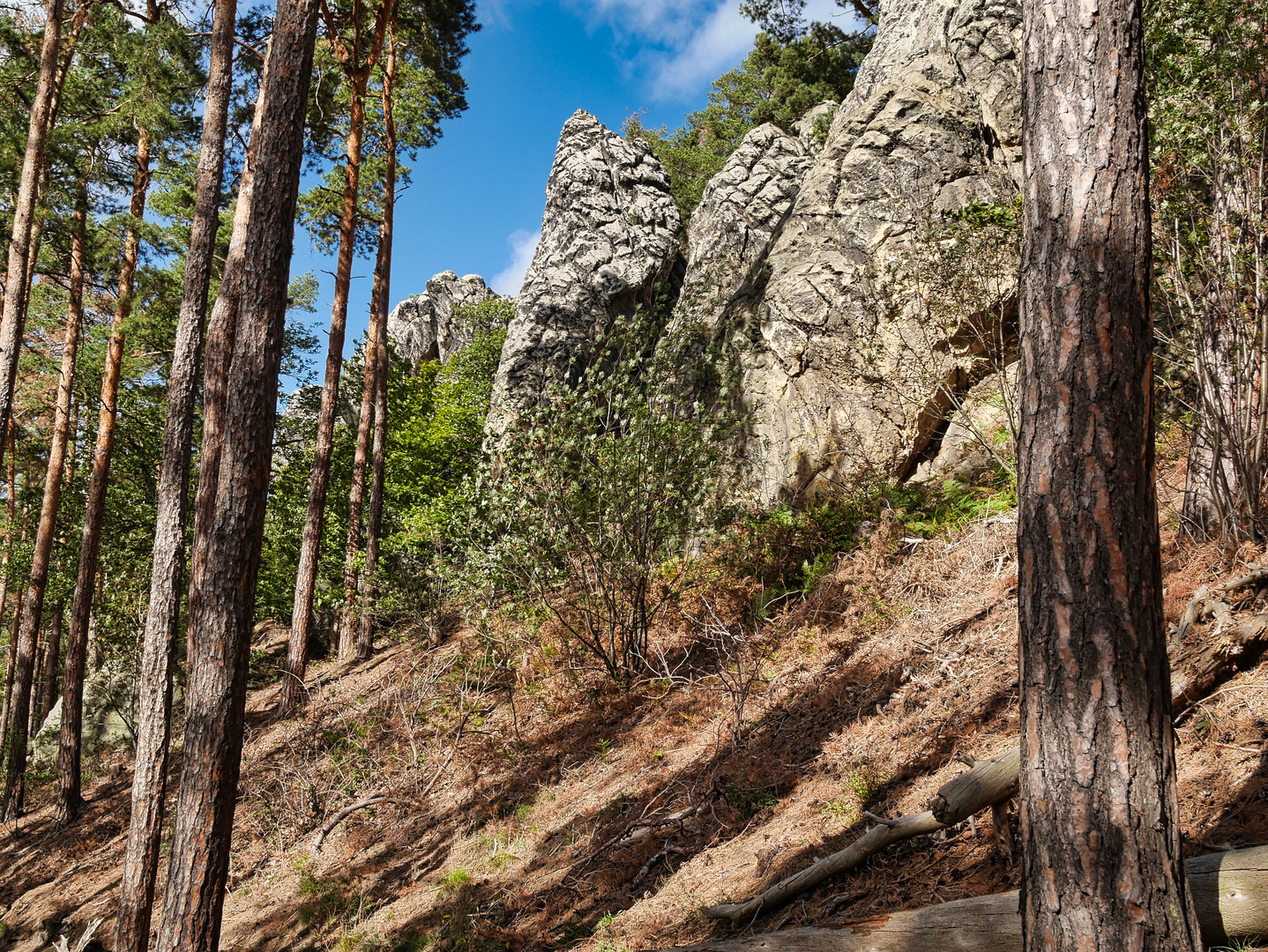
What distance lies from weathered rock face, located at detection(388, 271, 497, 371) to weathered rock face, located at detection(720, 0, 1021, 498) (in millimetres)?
21931

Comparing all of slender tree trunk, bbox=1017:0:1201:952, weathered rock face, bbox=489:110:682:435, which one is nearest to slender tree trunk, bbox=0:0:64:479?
weathered rock face, bbox=489:110:682:435

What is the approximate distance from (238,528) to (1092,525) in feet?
15.5

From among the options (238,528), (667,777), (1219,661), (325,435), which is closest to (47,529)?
(325,435)

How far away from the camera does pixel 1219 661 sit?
14.3 ft

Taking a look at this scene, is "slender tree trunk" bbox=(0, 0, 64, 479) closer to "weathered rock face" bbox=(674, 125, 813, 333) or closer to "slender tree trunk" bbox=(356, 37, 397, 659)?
"slender tree trunk" bbox=(356, 37, 397, 659)

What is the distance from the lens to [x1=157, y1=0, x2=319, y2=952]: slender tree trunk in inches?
186

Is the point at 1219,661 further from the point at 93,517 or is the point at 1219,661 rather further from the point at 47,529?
the point at 47,529

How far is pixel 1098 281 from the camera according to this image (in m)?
2.71

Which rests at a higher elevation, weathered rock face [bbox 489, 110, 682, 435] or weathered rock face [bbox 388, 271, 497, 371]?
weathered rock face [bbox 388, 271, 497, 371]

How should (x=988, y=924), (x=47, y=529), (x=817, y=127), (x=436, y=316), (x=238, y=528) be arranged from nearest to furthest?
(x=988, y=924) → (x=238, y=528) → (x=47, y=529) → (x=817, y=127) → (x=436, y=316)

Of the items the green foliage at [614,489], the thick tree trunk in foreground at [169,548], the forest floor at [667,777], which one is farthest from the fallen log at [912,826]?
the thick tree trunk in foreground at [169,548]

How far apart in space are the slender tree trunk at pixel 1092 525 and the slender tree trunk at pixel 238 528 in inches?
173

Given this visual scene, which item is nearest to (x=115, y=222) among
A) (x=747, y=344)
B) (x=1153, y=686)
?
(x=747, y=344)

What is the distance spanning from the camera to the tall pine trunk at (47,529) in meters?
12.6
